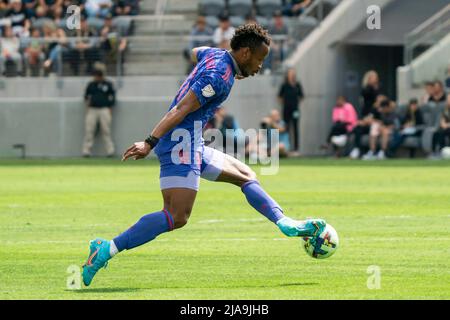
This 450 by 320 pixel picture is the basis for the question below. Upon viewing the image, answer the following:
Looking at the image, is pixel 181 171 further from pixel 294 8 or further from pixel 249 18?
pixel 294 8

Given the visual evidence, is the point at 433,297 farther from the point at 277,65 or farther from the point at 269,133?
the point at 277,65

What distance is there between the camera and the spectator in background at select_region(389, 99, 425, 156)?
1286 inches

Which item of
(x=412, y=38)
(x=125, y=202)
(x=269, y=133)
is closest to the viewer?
(x=125, y=202)

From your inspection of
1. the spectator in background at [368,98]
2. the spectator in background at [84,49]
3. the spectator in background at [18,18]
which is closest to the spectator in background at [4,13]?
the spectator in background at [18,18]

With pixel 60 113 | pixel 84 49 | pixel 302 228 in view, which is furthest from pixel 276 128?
pixel 302 228

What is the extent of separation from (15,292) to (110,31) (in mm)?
26195

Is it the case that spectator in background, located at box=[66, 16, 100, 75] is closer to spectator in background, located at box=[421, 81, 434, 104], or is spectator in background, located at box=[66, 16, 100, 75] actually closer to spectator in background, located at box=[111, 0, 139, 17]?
spectator in background, located at box=[111, 0, 139, 17]

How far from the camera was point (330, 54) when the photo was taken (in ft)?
123

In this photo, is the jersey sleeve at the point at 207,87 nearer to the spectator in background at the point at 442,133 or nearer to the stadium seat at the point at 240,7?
the spectator in background at the point at 442,133

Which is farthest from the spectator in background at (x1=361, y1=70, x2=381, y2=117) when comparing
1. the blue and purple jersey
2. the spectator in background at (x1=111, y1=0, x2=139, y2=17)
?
the blue and purple jersey

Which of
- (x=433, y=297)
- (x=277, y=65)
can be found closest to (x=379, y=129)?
(x=277, y=65)

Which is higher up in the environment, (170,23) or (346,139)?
(170,23)

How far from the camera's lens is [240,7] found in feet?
122

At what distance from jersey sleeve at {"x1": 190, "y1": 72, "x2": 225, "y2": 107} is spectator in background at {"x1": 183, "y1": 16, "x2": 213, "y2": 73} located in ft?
79.0
